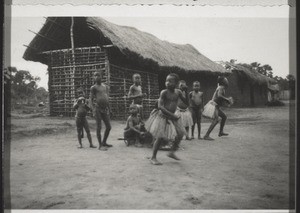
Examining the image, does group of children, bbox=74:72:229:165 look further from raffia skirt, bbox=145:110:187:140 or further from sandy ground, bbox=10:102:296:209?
sandy ground, bbox=10:102:296:209

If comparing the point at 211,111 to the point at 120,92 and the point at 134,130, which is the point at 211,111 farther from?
the point at 120,92

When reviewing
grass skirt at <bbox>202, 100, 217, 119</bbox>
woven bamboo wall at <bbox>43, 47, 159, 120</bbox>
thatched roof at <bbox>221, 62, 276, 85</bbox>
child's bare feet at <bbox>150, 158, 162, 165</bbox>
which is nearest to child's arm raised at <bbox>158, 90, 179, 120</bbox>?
child's bare feet at <bbox>150, 158, 162, 165</bbox>

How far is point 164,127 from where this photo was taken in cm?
378

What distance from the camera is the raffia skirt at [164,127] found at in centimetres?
376

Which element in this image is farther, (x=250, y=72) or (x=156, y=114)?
(x=250, y=72)

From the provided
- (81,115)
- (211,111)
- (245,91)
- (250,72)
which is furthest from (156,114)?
(245,91)

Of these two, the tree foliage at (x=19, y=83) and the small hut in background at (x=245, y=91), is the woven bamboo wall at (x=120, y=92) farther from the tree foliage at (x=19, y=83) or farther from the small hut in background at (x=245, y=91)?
the small hut in background at (x=245, y=91)

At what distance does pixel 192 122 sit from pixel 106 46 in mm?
2429

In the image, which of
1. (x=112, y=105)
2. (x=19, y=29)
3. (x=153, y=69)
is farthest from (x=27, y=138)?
(x=153, y=69)

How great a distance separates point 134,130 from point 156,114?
38.9 inches

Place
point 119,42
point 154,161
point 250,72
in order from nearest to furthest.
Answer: point 154,161 < point 119,42 < point 250,72

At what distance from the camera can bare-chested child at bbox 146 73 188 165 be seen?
3738 millimetres

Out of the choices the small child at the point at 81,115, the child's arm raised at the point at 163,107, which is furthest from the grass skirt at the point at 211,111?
the small child at the point at 81,115

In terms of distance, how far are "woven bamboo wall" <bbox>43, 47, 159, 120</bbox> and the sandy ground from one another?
4.38ft
